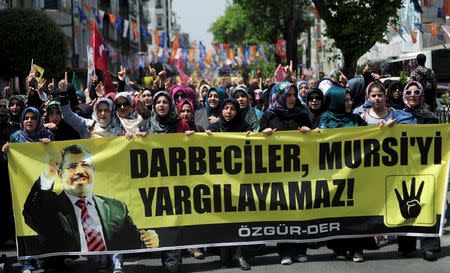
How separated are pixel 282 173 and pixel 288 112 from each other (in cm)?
61

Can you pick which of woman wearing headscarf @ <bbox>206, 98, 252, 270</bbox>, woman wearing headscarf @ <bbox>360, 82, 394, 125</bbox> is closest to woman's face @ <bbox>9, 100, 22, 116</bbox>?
woman wearing headscarf @ <bbox>206, 98, 252, 270</bbox>

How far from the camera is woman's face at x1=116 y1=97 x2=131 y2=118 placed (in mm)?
7973

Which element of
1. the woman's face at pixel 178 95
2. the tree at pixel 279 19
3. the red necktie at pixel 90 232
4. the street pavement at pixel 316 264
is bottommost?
the street pavement at pixel 316 264

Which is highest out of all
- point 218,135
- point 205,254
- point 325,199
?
point 218,135

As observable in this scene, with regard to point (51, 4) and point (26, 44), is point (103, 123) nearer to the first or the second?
point (26, 44)

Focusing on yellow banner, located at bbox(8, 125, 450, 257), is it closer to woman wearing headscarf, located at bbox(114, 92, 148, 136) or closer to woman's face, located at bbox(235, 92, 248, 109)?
woman wearing headscarf, located at bbox(114, 92, 148, 136)

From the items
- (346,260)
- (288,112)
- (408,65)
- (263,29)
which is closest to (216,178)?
(288,112)

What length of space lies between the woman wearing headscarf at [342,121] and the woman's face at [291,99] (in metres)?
0.32

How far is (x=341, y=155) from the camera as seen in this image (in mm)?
7559

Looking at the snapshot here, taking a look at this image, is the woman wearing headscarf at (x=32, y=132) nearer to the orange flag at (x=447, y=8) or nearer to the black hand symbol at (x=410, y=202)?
the black hand symbol at (x=410, y=202)

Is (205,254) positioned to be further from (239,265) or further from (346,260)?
(346,260)

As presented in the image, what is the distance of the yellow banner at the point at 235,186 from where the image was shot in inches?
288

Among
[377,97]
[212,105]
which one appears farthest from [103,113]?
[377,97]

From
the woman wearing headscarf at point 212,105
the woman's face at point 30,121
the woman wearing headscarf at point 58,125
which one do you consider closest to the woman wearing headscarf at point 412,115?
the woman wearing headscarf at point 212,105
